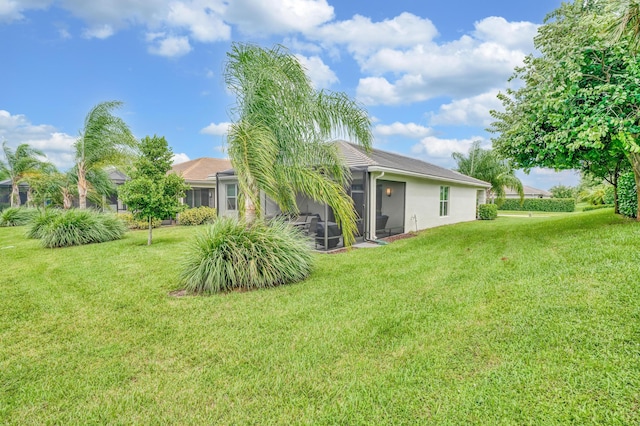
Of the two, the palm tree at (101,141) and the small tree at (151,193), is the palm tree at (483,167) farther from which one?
the palm tree at (101,141)

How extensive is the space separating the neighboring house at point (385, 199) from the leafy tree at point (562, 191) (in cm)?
3466

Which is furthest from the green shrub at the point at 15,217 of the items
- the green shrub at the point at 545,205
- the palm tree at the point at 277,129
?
the green shrub at the point at 545,205

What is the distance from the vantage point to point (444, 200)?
17.6 meters

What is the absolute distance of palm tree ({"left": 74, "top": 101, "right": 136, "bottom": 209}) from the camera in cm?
1365

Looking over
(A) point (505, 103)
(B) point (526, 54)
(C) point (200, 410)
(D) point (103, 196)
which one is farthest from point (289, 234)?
(D) point (103, 196)

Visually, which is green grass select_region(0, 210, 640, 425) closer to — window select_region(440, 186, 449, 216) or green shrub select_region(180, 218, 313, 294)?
green shrub select_region(180, 218, 313, 294)

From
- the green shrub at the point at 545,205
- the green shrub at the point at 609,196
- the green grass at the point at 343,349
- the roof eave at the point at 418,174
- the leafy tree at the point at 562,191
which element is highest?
the leafy tree at the point at 562,191

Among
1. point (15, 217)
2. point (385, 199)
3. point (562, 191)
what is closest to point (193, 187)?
point (15, 217)

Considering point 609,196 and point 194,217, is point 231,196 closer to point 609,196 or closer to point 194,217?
point 194,217

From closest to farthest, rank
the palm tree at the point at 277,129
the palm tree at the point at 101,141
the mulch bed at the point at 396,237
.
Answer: the palm tree at the point at 277,129 < the mulch bed at the point at 396,237 < the palm tree at the point at 101,141

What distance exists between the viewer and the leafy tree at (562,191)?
147 ft

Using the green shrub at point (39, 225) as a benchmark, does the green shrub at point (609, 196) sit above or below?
above

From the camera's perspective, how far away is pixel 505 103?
10.7 metres

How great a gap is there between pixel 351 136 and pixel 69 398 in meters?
6.40
